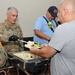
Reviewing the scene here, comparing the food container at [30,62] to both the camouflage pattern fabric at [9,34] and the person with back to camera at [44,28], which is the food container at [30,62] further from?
the person with back to camera at [44,28]

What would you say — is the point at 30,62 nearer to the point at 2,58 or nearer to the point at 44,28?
the point at 2,58

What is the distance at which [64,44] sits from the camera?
1.41m

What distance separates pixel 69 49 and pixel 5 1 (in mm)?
2468

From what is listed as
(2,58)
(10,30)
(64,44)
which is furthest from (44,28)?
(64,44)

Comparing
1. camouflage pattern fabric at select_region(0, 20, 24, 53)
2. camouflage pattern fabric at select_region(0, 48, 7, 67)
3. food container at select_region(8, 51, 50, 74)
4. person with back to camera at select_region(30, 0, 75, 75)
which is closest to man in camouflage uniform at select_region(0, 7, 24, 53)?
camouflage pattern fabric at select_region(0, 20, 24, 53)

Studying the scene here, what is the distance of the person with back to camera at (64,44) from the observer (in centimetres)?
140

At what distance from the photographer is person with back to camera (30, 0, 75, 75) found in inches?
55.2

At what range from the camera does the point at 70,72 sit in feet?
4.79

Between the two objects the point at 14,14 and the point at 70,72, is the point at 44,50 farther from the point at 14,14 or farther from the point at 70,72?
the point at 14,14

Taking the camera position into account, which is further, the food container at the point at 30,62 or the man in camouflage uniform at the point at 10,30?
the man in camouflage uniform at the point at 10,30

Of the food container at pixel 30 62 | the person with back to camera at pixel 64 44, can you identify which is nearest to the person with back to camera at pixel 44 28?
the food container at pixel 30 62

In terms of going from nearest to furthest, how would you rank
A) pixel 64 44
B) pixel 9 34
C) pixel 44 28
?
1. pixel 64 44
2. pixel 9 34
3. pixel 44 28

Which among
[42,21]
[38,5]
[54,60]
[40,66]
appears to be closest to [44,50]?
[54,60]

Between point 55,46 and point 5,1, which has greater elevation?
point 5,1
